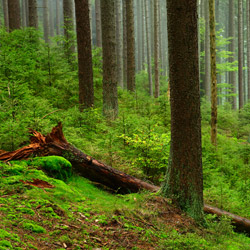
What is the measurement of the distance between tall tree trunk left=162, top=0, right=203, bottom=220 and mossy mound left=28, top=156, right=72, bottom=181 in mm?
1943

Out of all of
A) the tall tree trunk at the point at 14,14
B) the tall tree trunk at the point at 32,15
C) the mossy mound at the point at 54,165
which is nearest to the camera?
the mossy mound at the point at 54,165

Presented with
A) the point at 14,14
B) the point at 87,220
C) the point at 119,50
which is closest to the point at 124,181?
the point at 87,220

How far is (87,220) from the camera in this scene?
3535 millimetres

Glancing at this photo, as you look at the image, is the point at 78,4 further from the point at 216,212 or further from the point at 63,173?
the point at 216,212

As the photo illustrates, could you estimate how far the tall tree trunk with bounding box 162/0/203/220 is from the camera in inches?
174

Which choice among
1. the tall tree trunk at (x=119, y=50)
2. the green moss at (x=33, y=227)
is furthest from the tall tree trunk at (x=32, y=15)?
the green moss at (x=33, y=227)

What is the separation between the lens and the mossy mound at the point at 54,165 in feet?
15.4

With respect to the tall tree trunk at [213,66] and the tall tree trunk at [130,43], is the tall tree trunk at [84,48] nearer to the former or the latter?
the tall tree trunk at [213,66]

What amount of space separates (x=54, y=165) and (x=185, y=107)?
8.26 feet

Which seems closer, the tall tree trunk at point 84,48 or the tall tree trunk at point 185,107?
the tall tree trunk at point 185,107

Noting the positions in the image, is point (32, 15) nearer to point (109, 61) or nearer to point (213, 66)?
point (109, 61)

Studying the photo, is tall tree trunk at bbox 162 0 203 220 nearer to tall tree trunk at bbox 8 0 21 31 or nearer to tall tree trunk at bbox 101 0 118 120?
tall tree trunk at bbox 101 0 118 120

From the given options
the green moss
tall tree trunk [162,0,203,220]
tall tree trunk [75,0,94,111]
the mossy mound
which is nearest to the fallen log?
the mossy mound

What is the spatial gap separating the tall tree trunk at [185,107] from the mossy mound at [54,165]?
1943 mm
